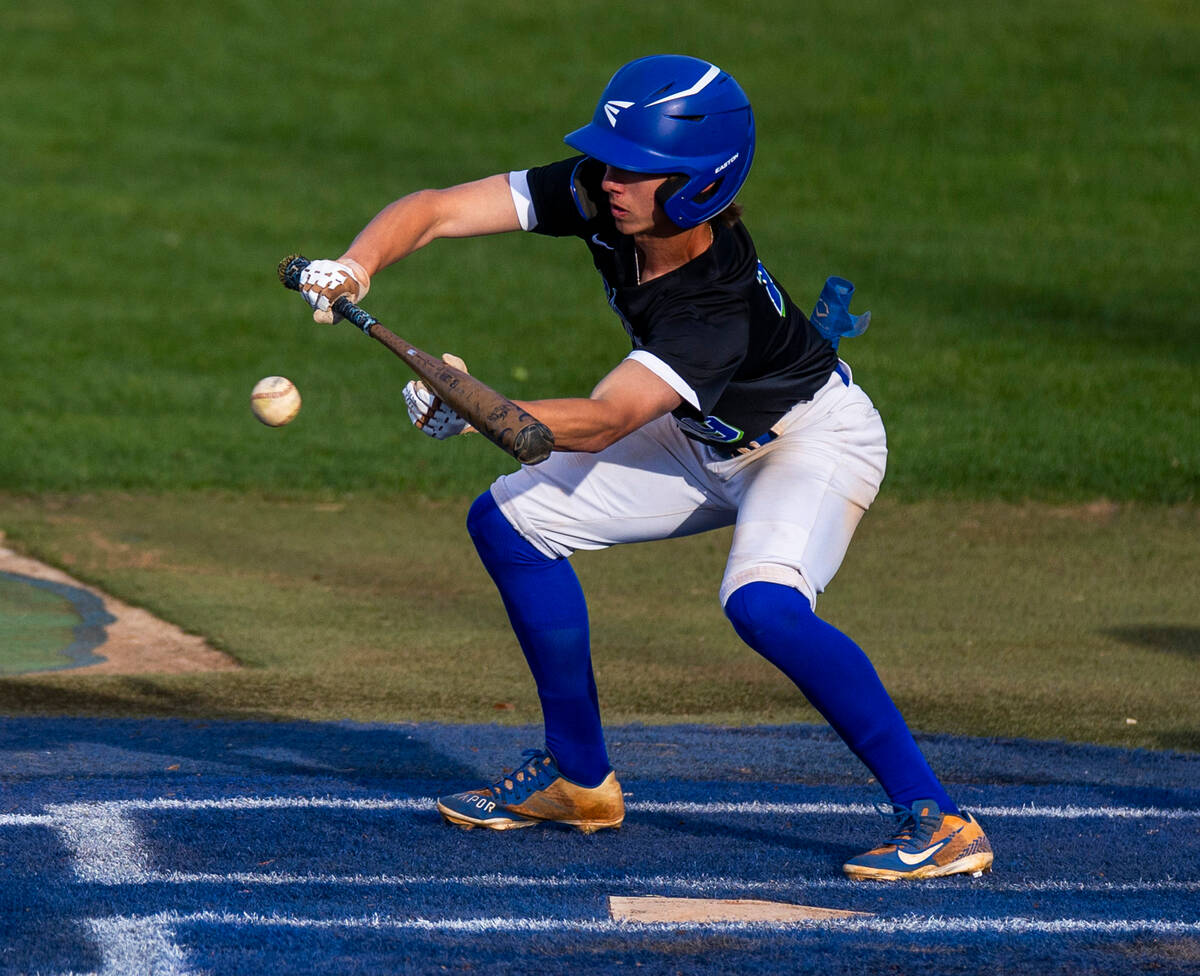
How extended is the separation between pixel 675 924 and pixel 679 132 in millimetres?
1893

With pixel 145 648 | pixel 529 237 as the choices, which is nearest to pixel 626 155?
pixel 145 648

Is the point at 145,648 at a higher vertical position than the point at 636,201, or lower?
lower

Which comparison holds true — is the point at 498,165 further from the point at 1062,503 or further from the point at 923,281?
the point at 1062,503

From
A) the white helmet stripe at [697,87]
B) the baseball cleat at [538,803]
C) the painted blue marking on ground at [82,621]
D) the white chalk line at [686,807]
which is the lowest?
the painted blue marking on ground at [82,621]

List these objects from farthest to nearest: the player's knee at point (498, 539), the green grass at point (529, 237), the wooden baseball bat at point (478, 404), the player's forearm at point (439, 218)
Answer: the green grass at point (529, 237) < the player's knee at point (498, 539) < the player's forearm at point (439, 218) < the wooden baseball bat at point (478, 404)

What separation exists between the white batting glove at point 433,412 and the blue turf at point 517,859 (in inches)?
44.5

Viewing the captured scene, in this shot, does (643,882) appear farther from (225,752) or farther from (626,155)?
(225,752)

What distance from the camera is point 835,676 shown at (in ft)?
14.2

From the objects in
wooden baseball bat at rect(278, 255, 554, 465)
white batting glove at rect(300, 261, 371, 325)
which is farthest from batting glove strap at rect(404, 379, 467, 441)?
white batting glove at rect(300, 261, 371, 325)

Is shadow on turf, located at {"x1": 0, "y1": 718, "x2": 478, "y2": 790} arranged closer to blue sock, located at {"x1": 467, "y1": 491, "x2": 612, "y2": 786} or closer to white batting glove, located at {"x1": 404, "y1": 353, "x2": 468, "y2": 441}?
blue sock, located at {"x1": 467, "y1": 491, "x2": 612, "y2": 786}

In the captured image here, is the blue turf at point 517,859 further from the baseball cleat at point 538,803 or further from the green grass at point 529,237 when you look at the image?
the green grass at point 529,237

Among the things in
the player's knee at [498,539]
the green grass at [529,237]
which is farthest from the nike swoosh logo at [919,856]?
the green grass at [529,237]

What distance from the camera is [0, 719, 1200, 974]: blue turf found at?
12.5 feet

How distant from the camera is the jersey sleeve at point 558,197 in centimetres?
457
